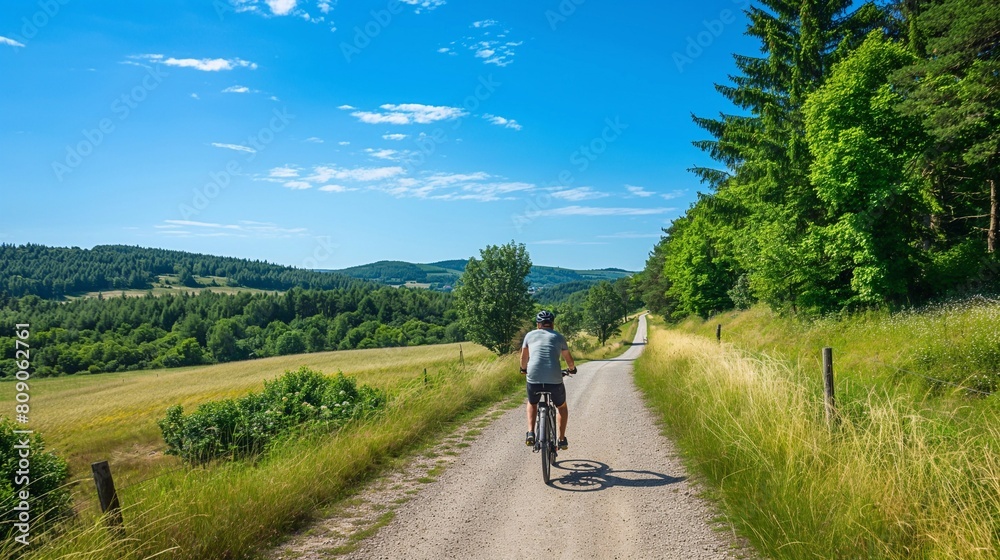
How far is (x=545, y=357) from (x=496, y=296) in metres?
34.1

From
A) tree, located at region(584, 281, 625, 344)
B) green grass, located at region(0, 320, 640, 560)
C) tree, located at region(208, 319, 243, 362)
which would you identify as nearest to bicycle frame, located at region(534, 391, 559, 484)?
green grass, located at region(0, 320, 640, 560)

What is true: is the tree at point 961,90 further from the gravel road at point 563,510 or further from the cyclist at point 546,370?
the cyclist at point 546,370

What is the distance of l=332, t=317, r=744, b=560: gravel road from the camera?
4.41 metres

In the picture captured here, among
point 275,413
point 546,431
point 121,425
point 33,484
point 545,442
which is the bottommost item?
point 121,425

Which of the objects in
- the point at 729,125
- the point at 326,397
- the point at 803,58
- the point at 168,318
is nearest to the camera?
the point at 326,397

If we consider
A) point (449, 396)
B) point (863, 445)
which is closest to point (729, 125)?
point (449, 396)

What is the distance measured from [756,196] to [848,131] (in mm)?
6357

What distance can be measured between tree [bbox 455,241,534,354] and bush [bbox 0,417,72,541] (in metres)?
34.4

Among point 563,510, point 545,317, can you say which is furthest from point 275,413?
point 563,510

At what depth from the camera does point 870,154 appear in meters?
15.5

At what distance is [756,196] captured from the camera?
21.7 m

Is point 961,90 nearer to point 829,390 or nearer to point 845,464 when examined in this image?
point 829,390

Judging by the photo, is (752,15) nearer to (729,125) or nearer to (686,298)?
(729,125)

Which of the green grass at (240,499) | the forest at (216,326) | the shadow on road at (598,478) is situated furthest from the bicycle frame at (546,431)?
the forest at (216,326)
